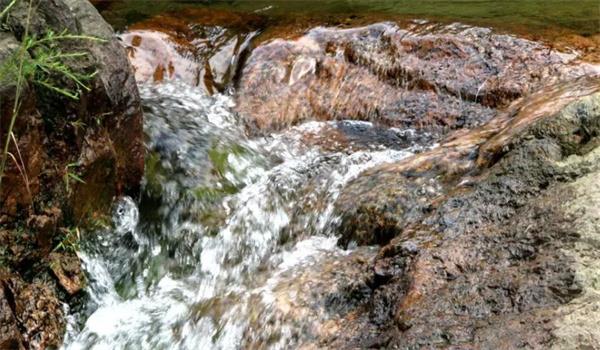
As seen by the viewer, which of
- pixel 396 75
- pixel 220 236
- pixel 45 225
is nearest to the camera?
pixel 45 225

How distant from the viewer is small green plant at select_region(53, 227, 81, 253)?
3.39 meters

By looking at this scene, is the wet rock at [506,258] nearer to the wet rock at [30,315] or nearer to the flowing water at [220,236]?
the flowing water at [220,236]

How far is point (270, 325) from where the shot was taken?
115 inches

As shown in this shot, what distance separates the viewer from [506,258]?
2.56 meters

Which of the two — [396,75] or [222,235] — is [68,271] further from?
[396,75]

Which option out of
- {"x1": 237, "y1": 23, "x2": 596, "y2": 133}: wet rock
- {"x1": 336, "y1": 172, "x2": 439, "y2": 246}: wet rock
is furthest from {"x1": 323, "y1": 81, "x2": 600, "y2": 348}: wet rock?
{"x1": 237, "y1": 23, "x2": 596, "y2": 133}: wet rock

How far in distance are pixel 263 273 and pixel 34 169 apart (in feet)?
4.54

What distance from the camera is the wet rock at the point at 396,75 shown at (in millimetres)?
5008

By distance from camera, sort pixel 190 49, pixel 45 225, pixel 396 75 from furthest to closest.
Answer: pixel 190 49 < pixel 396 75 < pixel 45 225

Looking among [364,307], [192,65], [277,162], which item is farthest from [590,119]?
[192,65]

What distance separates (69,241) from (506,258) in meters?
2.34

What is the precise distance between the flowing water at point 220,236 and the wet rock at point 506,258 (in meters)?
0.42

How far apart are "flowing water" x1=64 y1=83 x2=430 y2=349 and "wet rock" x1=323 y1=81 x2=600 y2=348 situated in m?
0.42

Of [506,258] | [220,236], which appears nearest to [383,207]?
[506,258]
